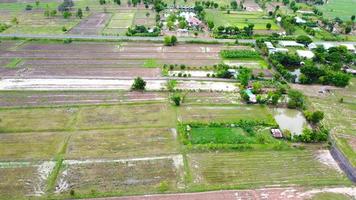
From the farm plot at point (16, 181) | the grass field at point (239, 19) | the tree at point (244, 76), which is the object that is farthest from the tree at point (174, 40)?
the farm plot at point (16, 181)

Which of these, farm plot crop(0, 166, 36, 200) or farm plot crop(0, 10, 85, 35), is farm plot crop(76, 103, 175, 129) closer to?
farm plot crop(0, 166, 36, 200)

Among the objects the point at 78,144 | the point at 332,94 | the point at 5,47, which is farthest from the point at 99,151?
the point at 5,47

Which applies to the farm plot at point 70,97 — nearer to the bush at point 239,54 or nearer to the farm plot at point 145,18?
the bush at point 239,54

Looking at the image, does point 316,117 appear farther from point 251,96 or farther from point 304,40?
point 304,40

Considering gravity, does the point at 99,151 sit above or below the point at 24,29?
below

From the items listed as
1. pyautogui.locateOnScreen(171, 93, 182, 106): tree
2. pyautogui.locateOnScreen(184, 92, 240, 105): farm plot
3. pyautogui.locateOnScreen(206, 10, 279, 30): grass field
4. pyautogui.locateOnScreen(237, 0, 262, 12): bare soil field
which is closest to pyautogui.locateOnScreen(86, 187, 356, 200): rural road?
pyautogui.locateOnScreen(171, 93, 182, 106): tree

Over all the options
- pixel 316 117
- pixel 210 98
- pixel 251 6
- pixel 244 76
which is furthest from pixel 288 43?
pixel 251 6

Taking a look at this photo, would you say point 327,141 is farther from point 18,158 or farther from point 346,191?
point 18,158
